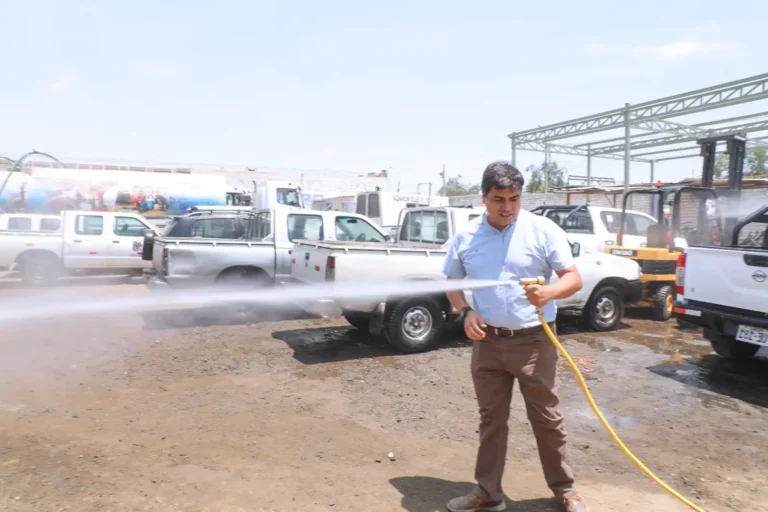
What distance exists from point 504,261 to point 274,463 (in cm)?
217

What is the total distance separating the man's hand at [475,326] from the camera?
309 cm

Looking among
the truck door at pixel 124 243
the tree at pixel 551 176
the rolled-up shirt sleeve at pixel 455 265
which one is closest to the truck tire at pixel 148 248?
the truck door at pixel 124 243

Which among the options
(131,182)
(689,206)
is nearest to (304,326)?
(689,206)

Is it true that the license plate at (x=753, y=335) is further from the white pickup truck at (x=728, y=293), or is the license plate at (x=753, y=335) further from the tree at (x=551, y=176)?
the tree at (x=551, y=176)

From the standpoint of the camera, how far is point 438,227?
890 centimetres

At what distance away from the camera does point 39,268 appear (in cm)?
1282

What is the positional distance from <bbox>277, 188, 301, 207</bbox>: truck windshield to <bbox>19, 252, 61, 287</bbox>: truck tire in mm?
7749

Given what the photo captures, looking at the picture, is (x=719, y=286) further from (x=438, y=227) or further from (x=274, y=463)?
(x=274, y=463)

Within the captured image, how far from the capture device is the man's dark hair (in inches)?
121

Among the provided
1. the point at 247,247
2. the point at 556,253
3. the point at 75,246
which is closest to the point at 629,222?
the point at 247,247

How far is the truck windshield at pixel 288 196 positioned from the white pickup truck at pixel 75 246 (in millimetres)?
6074

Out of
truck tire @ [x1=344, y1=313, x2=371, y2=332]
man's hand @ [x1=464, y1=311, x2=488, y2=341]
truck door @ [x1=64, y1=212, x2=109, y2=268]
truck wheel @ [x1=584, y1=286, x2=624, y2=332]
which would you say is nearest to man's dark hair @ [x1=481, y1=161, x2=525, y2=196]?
man's hand @ [x1=464, y1=311, x2=488, y2=341]

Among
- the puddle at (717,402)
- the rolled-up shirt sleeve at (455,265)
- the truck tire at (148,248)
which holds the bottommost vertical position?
the puddle at (717,402)

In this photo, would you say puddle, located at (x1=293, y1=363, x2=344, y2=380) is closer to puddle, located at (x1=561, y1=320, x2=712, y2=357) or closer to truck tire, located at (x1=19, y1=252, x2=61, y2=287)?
puddle, located at (x1=561, y1=320, x2=712, y2=357)
